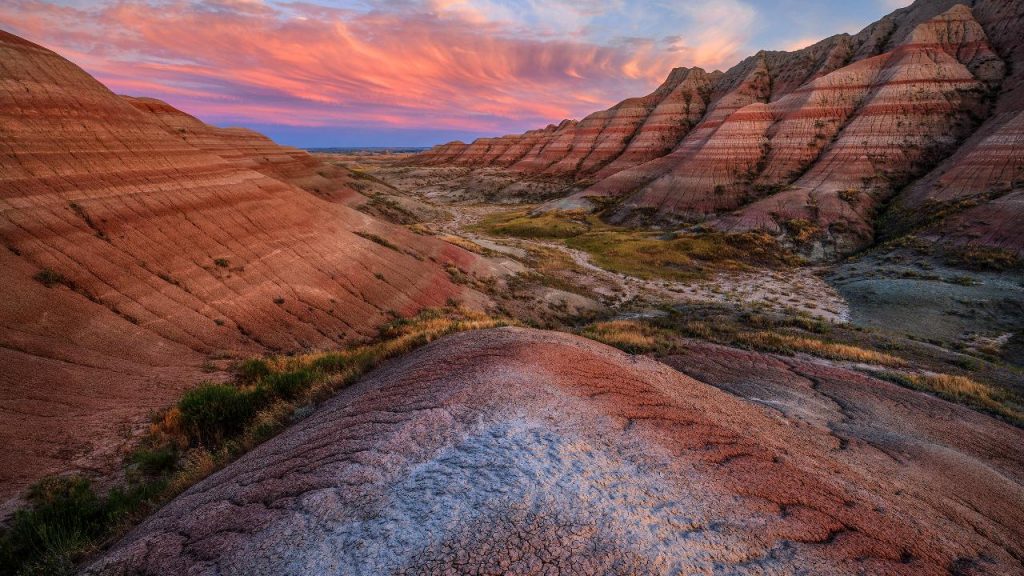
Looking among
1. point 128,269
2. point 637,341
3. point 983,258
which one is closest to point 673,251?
point 983,258

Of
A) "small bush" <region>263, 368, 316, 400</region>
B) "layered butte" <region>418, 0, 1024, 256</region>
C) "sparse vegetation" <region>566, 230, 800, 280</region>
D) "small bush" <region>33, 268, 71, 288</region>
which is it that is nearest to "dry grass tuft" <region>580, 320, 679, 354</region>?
"small bush" <region>263, 368, 316, 400</region>

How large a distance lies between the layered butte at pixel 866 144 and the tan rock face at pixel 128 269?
131 feet

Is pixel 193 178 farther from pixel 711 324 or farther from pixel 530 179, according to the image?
pixel 530 179

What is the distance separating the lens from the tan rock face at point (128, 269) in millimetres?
8273

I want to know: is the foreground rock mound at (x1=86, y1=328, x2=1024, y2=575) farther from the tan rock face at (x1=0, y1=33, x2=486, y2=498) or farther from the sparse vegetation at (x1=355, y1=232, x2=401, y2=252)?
the sparse vegetation at (x1=355, y1=232, x2=401, y2=252)

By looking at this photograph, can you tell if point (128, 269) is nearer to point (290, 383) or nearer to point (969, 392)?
point (290, 383)

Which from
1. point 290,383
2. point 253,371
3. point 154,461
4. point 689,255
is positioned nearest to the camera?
point 154,461

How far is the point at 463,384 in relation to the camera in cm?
595

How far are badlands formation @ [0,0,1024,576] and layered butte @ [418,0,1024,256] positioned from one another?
5.18ft

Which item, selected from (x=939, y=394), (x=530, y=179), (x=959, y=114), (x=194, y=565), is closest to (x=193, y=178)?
(x=194, y=565)

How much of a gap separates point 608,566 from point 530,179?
96.2 metres

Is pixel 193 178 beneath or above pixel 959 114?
beneath

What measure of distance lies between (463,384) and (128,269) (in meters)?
13.6

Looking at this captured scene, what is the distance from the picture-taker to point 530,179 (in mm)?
95500
